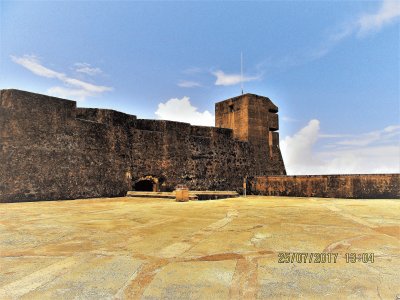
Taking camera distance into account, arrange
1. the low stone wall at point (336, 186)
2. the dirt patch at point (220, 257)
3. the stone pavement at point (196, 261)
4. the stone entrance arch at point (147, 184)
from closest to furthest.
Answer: the stone pavement at point (196, 261) → the dirt patch at point (220, 257) → the low stone wall at point (336, 186) → the stone entrance arch at point (147, 184)

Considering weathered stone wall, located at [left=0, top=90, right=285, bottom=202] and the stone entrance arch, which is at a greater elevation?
weathered stone wall, located at [left=0, top=90, right=285, bottom=202]

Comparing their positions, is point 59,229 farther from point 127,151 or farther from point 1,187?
point 127,151

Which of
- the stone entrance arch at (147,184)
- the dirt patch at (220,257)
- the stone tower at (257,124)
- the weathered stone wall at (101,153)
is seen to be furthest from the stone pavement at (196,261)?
the stone tower at (257,124)

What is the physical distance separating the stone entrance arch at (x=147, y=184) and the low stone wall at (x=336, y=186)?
469cm

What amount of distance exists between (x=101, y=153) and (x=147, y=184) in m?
2.92

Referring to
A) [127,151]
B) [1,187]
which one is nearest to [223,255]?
[1,187]

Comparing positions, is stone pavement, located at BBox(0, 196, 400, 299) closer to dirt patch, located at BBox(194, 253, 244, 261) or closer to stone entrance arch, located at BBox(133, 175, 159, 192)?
dirt patch, located at BBox(194, 253, 244, 261)

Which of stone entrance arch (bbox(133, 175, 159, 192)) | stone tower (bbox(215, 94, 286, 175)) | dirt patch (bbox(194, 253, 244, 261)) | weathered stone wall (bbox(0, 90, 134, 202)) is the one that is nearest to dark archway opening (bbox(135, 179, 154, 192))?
stone entrance arch (bbox(133, 175, 159, 192))

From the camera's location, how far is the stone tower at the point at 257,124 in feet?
50.1

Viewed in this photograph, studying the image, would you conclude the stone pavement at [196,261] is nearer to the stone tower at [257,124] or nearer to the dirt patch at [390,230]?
the dirt patch at [390,230]

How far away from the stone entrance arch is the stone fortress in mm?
45

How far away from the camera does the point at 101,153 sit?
11305 millimetres

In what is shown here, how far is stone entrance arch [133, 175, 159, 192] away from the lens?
41.2ft

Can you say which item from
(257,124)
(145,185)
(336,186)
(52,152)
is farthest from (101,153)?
(336,186)
